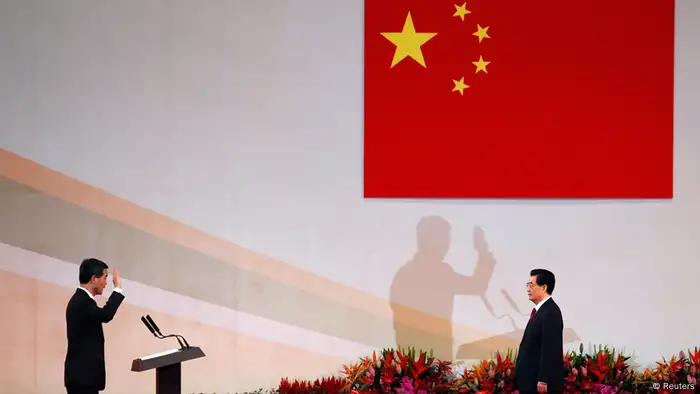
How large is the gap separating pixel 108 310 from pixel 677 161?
15.5 ft

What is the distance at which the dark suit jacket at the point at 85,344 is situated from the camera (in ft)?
14.9

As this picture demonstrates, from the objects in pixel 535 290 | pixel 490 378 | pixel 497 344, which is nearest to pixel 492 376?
pixel 490 378

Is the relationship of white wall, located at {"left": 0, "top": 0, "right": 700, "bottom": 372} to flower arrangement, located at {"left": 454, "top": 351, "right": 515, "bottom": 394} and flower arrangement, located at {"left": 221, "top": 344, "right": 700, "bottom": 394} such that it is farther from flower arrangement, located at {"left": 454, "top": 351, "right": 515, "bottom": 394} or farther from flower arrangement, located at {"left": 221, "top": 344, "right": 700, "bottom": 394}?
flower arrangement, located at {"left": 454, "top": 351, "right": 515, "bottom": 394}

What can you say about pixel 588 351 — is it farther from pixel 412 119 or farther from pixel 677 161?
pixel 412 119

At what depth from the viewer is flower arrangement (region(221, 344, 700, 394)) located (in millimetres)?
5957

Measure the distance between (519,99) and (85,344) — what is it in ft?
12.9

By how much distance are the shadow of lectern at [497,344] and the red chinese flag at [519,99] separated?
1.12 m

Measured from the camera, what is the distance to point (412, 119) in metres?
6.38

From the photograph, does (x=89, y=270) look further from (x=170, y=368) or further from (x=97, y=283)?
(x=170, y=368)

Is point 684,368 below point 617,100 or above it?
below

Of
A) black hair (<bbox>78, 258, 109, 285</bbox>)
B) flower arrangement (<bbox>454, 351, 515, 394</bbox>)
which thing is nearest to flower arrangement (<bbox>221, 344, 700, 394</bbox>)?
flower arrangement (<bbox>454, 351, 515, 394</bbox>)

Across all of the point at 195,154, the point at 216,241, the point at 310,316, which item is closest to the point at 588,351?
the point at 310,316

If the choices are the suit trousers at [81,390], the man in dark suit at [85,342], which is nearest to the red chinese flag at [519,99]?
the man in dark suit at [85,342]

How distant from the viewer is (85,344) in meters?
4.59
